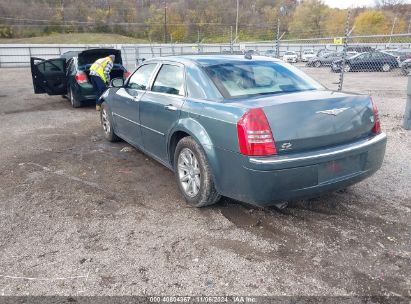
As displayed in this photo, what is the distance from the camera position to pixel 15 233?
3166 mm

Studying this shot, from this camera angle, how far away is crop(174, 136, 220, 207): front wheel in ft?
10.8

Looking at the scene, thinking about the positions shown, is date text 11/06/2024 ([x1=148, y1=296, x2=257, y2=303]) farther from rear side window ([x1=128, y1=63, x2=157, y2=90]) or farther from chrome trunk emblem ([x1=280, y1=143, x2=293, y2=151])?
rear side window ([x1=128, y1=63, x2=157, y2=90])

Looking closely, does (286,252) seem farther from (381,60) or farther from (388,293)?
(381,60)

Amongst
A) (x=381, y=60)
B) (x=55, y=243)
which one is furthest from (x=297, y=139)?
(x=381, y=60)

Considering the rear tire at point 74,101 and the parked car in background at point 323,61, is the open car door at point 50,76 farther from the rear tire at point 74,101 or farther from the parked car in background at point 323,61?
the parked car in background at point 323,61

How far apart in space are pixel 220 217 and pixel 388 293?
1563mm

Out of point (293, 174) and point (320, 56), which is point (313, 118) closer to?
point (293, 174)

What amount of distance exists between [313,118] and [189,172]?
139cm

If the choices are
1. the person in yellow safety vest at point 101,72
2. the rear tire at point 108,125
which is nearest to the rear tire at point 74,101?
the person in yellow safety vest at point 101,72

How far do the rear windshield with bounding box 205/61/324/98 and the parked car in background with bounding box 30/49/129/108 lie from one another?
20.3 ft

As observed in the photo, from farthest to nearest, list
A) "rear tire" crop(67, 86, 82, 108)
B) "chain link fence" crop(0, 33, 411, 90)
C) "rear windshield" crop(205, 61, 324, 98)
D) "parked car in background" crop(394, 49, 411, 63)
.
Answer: "parked car in background" crop(394, 49, 411, 63)
"chain link fence" crop(0, 33, 411, 90)
"rear tire" crop(67, 86, 82, 108)
"rear windshield" crop(205, 61, 324, 98)

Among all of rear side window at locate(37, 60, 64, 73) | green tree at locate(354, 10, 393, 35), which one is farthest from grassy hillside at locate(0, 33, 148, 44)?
rear side window at locate(37, 60, 64, 73)

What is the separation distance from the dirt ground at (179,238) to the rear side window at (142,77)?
44.8 inches

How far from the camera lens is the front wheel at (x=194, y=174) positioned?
330cm
